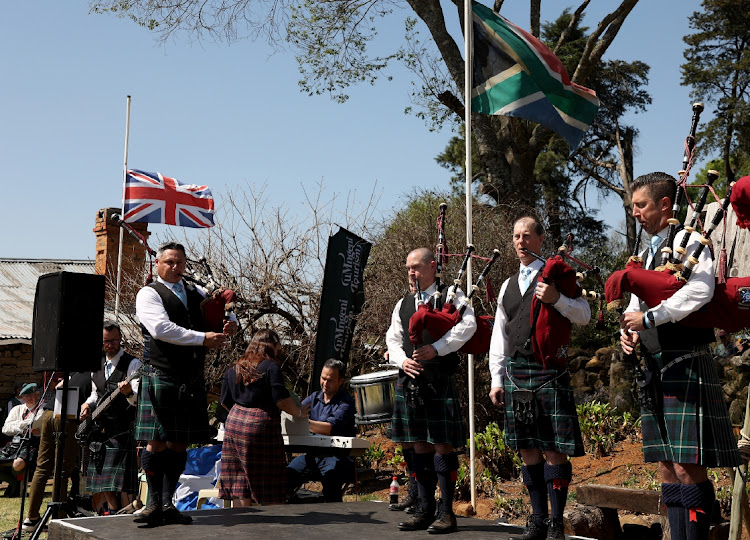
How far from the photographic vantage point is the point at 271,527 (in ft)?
16.7

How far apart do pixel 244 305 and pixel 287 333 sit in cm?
78

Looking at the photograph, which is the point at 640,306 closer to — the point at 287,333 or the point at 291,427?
the point at 291,427

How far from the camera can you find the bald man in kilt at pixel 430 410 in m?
4.93

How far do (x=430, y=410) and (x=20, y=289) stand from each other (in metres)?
16.3

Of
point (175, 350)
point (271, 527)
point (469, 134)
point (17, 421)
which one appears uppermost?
point (469, 134)

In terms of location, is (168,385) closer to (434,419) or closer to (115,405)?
(434,419)

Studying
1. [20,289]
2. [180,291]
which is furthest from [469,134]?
[20,289]

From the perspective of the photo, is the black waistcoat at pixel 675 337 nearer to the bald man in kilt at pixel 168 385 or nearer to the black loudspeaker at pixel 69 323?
the bald man in kilt at pixel 168 385

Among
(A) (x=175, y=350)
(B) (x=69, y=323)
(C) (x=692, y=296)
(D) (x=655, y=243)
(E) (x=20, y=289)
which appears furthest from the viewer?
(E) (x=20, y=289)

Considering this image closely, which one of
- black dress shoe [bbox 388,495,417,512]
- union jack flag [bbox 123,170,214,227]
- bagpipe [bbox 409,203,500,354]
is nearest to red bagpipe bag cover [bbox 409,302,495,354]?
bagpipe [bbox 409,203,500,354]

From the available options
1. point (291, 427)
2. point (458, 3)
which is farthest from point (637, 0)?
point (291, 427)

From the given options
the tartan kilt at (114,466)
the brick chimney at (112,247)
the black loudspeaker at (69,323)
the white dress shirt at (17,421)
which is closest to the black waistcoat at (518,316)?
the black loudspeaker at (69,323)

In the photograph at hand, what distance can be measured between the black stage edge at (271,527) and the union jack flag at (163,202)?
276 inches

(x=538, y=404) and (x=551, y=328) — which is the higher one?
(x=551, y=328)
